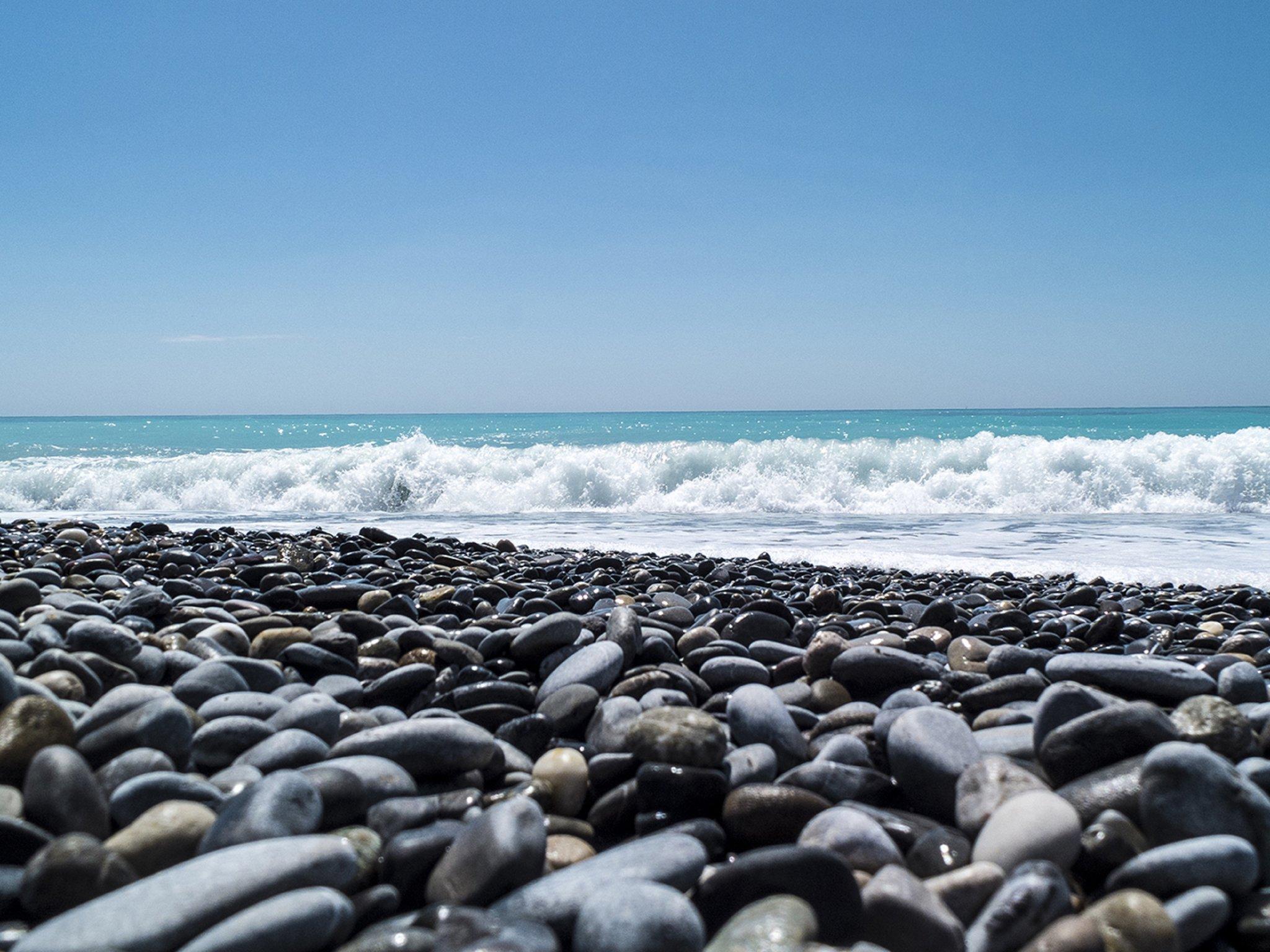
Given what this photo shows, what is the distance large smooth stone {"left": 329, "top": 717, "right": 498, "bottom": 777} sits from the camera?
7.05 feet

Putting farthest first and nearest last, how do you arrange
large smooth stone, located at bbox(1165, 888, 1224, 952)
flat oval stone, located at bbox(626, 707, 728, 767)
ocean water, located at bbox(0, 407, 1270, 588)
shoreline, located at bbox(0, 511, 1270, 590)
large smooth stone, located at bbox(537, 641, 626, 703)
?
1. ocean water, located at bbox(0, 407, 1270, 588)
2. shoreline, located at bbox(0, 511, 1270, 590)
3. large smooth stone, located at bbox(537, 641, 626, 703)
4. flat oval stone, located at bbox(626, 707, 728, 767)
5. large smooth stone, located at bbox(1165, 888, 1224, 952)

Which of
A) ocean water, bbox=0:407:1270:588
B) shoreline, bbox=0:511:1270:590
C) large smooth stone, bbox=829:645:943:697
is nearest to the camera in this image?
large smooth stone, bbox=829:645:943:697

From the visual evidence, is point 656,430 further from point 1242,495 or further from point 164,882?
point 164,882

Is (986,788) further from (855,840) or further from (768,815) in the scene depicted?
(768,815)

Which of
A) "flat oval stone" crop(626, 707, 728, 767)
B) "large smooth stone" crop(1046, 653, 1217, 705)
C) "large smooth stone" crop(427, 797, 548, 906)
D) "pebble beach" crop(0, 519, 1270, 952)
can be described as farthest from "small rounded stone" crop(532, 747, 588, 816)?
"large smooth stone" crop(1046, 653, 1217, 705)

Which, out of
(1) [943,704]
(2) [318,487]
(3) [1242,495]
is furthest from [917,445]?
(1) [943,704]

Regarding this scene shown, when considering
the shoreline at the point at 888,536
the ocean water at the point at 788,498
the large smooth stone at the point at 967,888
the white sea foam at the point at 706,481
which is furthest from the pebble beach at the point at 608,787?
the white sea foam at the point at 706,481

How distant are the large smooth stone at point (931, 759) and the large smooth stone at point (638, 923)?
0.78 m

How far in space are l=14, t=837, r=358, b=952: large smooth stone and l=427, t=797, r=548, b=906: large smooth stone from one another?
0.60 ft

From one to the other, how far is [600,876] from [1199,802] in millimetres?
1191

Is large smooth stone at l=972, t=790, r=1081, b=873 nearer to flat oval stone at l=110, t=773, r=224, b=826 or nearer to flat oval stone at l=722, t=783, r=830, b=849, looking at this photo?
flat oval stone at l=722, t=783, r=830, b=849

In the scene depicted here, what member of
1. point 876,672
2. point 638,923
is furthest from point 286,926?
point 876,672

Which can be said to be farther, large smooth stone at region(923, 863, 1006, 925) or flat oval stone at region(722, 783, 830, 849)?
flat oval stone at region(722, 783, 830, 849)

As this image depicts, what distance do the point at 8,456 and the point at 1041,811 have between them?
36779 mm
